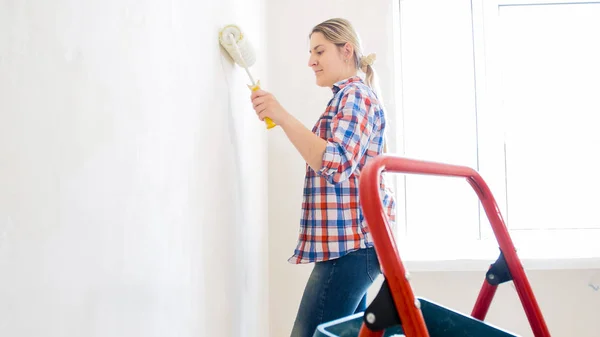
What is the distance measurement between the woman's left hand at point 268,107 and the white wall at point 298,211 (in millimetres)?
780

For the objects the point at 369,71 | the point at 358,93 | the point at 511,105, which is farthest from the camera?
the point at 511,105

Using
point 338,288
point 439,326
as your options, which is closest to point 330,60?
point 338,288

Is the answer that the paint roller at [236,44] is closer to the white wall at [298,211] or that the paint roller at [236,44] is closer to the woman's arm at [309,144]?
the woman's arm at [309,144]

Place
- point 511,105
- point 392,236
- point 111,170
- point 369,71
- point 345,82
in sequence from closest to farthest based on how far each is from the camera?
point 111,170, point 392,236, point 345,82, point 369,71, point 511,105

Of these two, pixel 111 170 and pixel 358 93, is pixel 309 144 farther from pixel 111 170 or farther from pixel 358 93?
pixel 111 170

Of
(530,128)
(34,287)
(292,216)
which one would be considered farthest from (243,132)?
(530,128)

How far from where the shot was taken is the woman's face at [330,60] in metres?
1.07

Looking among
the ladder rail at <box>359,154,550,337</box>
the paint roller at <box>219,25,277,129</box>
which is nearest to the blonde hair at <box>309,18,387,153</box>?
the paint roller at <box>219,25,277,129</box>

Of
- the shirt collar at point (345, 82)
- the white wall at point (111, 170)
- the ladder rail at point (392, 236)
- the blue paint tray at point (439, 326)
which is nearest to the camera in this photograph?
the white wall at point (111, 170)

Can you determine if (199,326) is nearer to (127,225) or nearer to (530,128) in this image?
(127,225)

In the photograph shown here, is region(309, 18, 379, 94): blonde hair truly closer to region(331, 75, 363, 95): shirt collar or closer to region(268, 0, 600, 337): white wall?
region(331, 75, 363, 95): shirt collar

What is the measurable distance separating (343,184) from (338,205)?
45mm

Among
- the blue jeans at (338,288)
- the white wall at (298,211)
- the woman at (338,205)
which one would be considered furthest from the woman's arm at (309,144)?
the white wall at (298,211)

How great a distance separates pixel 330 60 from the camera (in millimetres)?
1071
